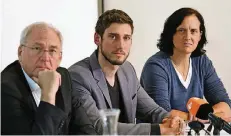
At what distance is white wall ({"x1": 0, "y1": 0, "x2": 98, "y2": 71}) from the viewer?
6.10ft

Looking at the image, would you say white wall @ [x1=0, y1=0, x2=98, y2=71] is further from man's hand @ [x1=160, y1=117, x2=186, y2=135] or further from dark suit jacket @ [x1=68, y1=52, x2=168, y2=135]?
man's hand @ [x1=160, y1=117, x2=186, y2=135]

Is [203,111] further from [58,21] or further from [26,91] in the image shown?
[58,21]

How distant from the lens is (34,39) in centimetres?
123

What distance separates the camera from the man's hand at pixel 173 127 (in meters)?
1.37

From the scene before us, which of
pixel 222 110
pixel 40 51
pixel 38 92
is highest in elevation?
pixel 40 51

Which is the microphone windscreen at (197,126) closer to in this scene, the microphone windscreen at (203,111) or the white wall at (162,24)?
the microphone windscreen at (203,111)

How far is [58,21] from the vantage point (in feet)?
7.19

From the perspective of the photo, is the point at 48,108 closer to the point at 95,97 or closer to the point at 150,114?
the point at 95,97

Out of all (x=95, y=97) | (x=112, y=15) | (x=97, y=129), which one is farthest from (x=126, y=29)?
(x=97, y=129)

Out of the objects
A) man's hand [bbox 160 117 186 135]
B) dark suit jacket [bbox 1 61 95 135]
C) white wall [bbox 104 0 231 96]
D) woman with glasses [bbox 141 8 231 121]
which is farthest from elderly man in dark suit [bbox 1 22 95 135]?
white wall [bbox 104 0 231 96]

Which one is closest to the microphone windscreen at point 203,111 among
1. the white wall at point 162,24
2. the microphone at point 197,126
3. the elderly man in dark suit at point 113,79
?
the elderly man in dark suit at point 113,79

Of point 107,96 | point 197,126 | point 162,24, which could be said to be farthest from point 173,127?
point 162,24

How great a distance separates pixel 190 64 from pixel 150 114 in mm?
482

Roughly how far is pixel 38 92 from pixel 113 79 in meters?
0.53
